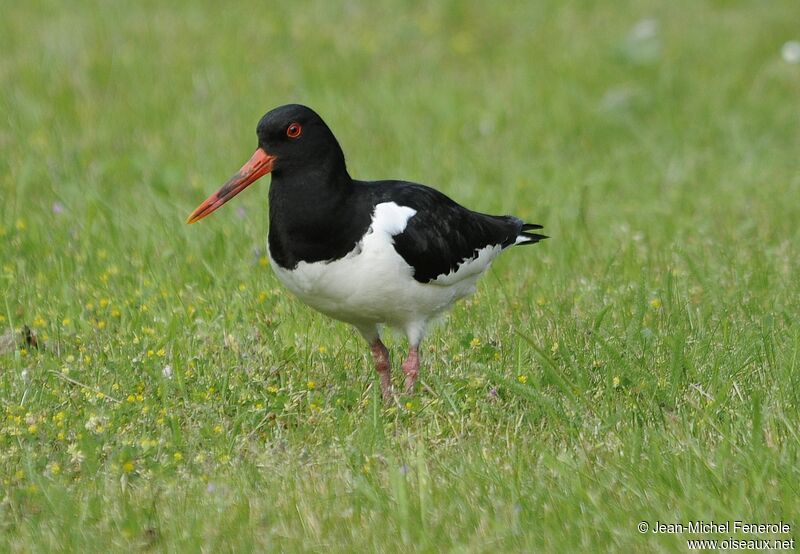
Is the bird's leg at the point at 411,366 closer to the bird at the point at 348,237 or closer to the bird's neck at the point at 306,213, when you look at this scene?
the bird at the point at 348,237

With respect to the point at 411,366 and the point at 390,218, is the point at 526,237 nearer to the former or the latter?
the point at 411,366

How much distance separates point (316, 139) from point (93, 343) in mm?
1561

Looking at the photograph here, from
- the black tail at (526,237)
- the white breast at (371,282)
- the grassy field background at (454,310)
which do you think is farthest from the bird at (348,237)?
the black tail at (526,237)

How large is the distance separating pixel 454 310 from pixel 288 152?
61.9 inches

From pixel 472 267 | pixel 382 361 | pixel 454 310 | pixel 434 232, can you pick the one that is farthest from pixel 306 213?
pixel 454 310

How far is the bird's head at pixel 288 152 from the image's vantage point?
17.4 ft

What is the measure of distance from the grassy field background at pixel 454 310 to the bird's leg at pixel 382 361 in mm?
124

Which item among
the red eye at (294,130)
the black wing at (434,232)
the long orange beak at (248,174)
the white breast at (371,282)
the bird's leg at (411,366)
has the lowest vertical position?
the bird's leg at (411,366)

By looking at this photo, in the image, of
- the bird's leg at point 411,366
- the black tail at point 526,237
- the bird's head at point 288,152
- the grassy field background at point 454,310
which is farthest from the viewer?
the black tail at point 526,237

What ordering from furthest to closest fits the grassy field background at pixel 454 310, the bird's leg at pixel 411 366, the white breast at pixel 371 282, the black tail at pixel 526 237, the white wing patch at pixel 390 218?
the black tail at pixel 526 237
the bird's leg at pixel 411 366
the white wing patch at pixel 390 218
the white breast at pixel 371 282
the grassy field background at pixel 454 310

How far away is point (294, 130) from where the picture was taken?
533cm

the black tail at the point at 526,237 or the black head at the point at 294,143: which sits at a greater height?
the black head at the point at 294,143

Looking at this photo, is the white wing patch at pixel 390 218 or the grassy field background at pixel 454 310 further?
the white wing patch at pixel 390 218

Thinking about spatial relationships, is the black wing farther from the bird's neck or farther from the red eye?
the red eye
